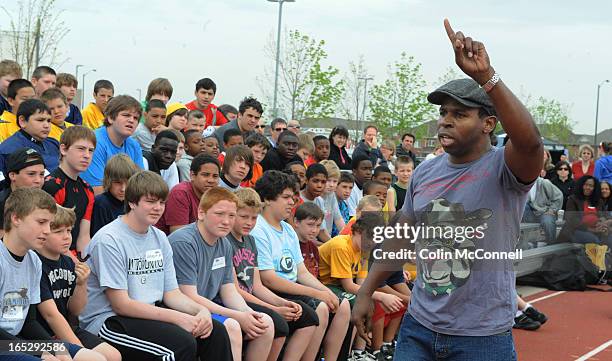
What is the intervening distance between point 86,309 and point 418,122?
35726 millimetres

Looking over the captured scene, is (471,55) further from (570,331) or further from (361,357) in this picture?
(570,331)

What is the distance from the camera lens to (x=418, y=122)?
40406mm

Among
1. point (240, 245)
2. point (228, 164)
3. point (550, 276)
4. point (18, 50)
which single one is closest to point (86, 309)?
point (240, 245)

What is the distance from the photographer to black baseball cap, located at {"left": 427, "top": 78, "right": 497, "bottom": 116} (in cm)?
368

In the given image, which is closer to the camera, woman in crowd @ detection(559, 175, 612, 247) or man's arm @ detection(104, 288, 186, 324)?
man's arm @ detection(104, 288, 186, 324)

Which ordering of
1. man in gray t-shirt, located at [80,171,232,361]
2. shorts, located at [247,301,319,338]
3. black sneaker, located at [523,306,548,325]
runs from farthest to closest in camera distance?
black sneaker, located at [523,306,548,325] → shorts, located at [247,301,319,338] → man in gray t-shirt, located at [80,171,232,361]

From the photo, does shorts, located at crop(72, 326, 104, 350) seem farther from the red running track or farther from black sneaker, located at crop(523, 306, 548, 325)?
black sneaker, located at crop(523, 306, 548, 325)

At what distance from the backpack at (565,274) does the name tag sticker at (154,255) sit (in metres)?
9.54

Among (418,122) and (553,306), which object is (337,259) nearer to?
(553,306)

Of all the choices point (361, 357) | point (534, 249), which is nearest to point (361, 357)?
point (361, 357)

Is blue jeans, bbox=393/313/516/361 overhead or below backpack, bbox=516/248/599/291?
overhead

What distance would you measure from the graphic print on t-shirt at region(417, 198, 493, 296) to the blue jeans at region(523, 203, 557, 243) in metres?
11.6

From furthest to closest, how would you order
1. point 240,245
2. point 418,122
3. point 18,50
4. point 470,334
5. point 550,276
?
point 418,122, point 18,50, point 550,276, point 240,245, point 470,334

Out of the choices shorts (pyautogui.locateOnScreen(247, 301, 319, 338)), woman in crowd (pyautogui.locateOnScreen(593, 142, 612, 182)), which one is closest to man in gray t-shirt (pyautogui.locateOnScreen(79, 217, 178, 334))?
shorts (pyautogui.locateOnScreen(247, 301, 319, 338))
